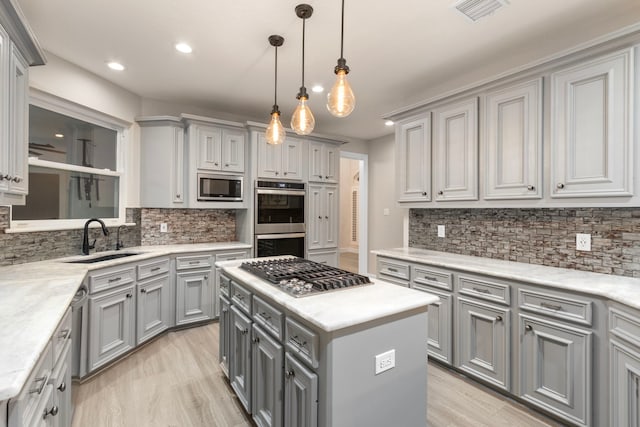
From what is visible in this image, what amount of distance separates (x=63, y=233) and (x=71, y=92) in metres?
1.30

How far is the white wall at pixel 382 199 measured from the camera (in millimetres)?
5254

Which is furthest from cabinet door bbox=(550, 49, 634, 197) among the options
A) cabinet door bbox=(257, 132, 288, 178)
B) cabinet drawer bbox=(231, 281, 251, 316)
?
cabinet door bbox=(257, 132, 288, 178)

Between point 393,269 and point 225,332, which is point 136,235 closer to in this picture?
point 225,332

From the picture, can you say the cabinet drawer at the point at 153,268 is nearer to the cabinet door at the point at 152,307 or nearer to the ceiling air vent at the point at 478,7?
the cabinet door at the point at 152,307

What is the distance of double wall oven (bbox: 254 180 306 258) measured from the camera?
12.8 ft

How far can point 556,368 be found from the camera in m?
1.97

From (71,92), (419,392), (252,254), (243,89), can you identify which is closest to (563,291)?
(419,392)

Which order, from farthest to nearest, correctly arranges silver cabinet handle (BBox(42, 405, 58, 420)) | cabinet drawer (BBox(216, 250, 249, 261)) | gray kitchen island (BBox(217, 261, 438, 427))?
cabinet drawer (BBox(216, 250, 249, 261)) < gray kitchen island (BBox(217, 261, 438, 427)) < silver cabinet handle (BBox(42, 405, 58, 420))

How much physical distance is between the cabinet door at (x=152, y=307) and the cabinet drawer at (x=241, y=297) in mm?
1386

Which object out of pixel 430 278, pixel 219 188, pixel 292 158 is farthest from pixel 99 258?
pixel 430 278

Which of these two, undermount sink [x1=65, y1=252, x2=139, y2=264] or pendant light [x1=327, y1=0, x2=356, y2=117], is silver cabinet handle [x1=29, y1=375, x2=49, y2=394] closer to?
pendant light [x1=327, y1=0, x2=356, y2=117]

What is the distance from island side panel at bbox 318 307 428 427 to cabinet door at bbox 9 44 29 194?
1941 millimetres

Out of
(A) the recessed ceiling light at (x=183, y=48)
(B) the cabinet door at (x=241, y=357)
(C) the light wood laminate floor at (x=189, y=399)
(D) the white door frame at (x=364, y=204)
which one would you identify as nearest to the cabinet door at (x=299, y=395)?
(B) the cabinet door at (x=241, y=357)

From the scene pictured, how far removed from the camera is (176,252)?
338 cm
